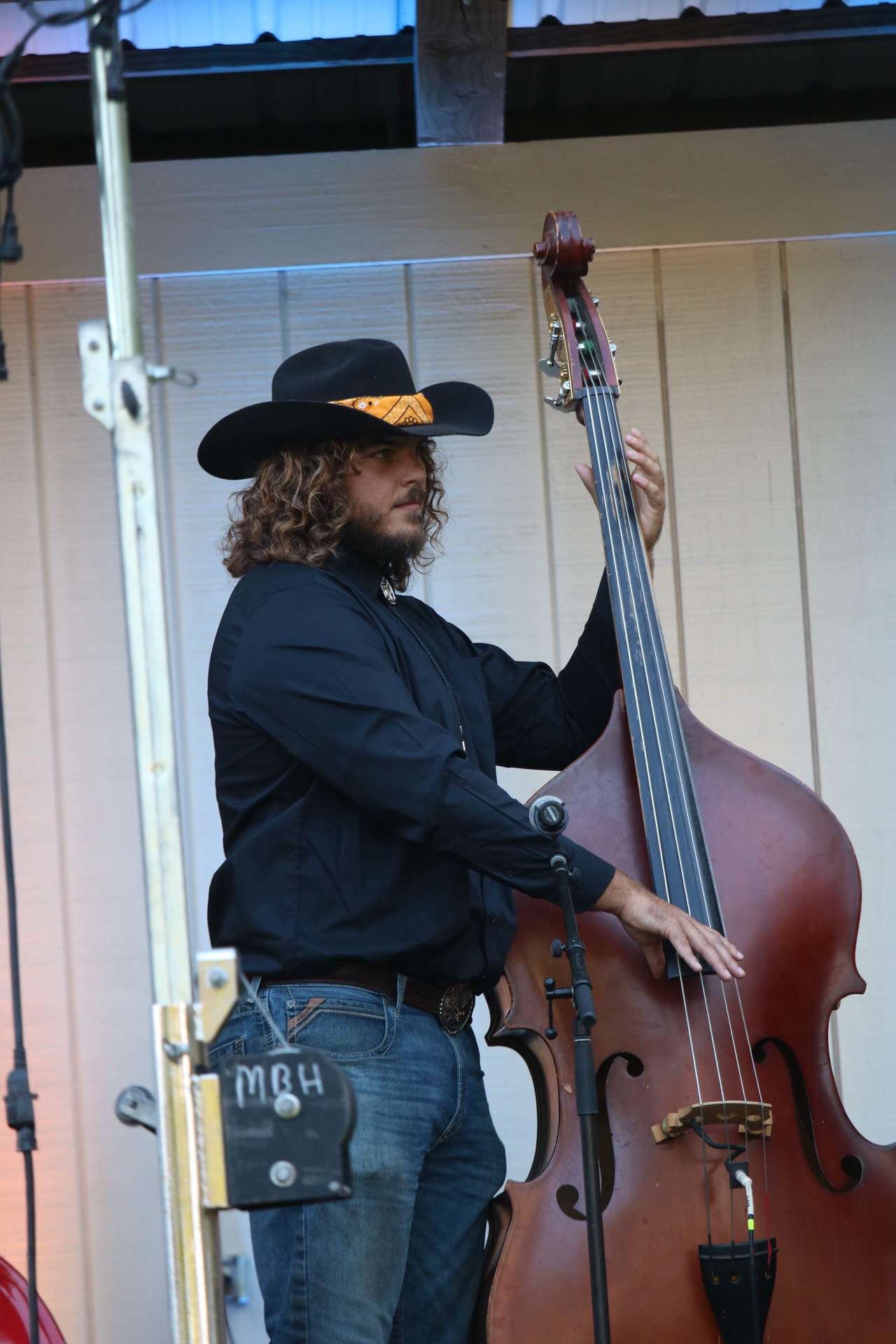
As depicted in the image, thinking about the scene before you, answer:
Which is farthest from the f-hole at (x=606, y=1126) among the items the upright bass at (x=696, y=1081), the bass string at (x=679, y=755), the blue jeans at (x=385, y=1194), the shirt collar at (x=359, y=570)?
the shirt collar at (x=359, y=570)

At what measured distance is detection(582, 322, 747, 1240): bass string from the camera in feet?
6.66

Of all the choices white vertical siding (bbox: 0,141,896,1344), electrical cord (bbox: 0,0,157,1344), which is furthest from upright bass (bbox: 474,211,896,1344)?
white vertical siding (bbox: 0,141,896,1344)

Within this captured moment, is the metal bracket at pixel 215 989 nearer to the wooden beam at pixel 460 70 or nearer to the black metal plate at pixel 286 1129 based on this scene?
the black metal plate at pixel 286 1129

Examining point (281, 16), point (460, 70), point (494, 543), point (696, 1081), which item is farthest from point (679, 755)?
point (281, 16)

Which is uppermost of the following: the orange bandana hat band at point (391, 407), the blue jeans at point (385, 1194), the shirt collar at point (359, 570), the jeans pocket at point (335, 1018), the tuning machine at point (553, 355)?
the tuning machine at point (553, 355)

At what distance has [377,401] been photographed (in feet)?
7.53

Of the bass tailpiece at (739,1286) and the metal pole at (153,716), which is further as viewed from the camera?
the bass tailpiece at (739,1286)

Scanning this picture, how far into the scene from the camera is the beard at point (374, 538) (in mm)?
2326

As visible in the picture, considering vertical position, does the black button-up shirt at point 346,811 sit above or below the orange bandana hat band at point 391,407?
below

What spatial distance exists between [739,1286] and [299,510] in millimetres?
1200

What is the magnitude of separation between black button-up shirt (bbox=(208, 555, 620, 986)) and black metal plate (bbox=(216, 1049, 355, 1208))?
0.76 metres

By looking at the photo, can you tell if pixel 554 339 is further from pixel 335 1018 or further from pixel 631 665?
pixel 335 1018

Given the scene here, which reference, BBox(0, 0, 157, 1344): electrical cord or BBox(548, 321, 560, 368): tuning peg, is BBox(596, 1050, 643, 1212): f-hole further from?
BBox(548, 321, 560, 368): tuning peg

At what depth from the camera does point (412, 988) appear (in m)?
2.11
